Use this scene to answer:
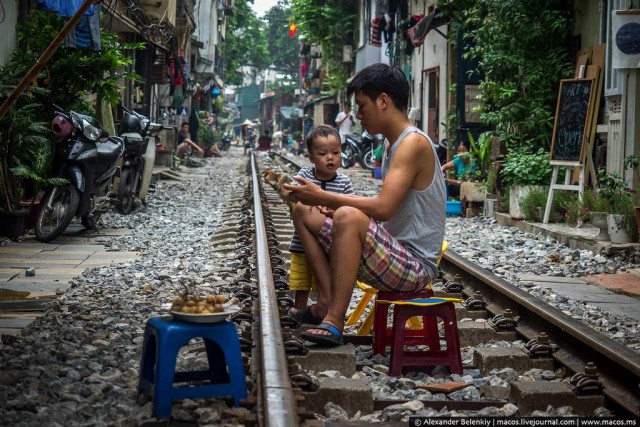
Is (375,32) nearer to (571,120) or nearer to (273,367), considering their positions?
(571,120)

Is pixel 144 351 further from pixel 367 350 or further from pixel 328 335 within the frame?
pixel 367 350

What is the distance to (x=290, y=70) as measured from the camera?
9125 cm

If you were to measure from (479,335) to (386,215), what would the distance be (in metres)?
1.09

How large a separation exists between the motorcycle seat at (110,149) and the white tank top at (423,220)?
5568 mm

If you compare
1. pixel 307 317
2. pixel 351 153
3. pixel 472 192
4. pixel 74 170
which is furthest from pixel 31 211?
pixel 351 153

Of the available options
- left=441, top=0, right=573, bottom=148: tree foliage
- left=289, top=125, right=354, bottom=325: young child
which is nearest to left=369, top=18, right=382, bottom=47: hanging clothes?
left=441, top=0, right=573, bottom=148: tree foliage

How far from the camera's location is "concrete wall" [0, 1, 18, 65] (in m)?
11.3

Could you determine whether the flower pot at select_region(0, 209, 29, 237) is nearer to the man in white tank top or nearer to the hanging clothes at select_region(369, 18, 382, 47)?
the man in white tank top

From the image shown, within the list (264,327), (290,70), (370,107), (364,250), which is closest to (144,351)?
(264,327)

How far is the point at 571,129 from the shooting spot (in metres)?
11.5

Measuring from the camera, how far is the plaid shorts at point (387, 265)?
4492 mm

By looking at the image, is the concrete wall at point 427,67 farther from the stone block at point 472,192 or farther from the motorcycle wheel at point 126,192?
the motorcycle wheel at point 126,192

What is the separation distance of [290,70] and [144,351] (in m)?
88.6

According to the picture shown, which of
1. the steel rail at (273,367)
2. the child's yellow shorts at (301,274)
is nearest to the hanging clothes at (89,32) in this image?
the steel rail at (273,367)
